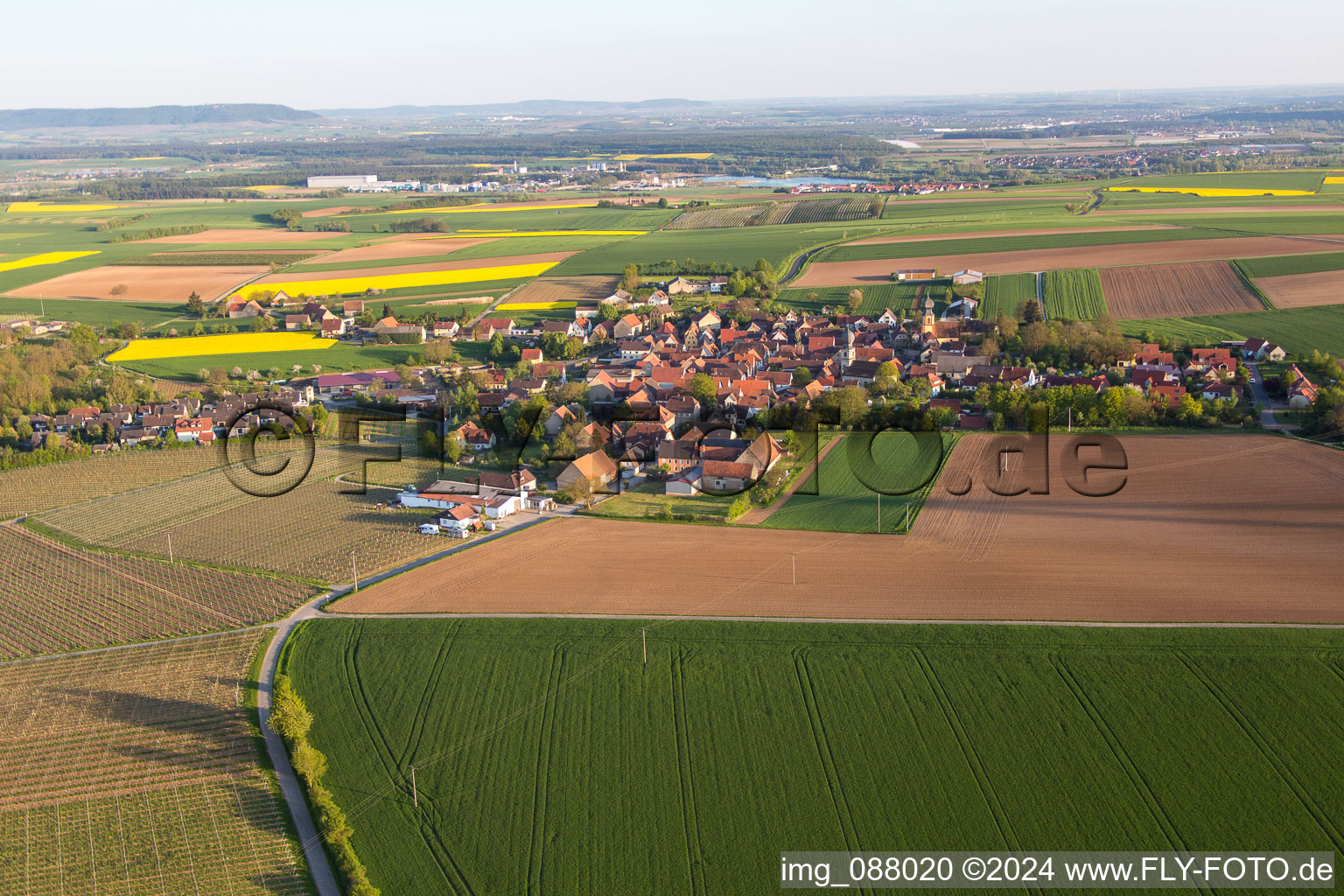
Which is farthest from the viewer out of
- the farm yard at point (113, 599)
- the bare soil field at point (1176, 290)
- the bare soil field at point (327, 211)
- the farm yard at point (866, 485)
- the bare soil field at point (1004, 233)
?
the bare soil field at point (327, 211)

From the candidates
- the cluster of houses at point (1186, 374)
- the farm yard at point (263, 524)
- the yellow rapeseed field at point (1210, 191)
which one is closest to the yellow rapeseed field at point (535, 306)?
the farm yard at point (263, 524)

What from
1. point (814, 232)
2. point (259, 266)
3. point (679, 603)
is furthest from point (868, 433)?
point (259, 266)

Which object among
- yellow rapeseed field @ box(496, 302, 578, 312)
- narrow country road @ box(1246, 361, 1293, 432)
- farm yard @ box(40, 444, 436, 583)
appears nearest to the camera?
farm yard @ box(40, 444, 436, 583)

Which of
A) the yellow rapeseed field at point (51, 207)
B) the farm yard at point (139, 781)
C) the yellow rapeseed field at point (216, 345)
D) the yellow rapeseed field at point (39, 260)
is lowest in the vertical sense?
the farm yard at point (139, 781)

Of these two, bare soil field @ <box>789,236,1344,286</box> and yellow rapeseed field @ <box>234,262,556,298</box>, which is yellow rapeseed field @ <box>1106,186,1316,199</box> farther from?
yellow rapeseed field @ <box>234,262,556,298</box>

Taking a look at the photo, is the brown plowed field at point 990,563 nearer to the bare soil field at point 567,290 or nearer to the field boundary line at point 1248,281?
the field boundary line at point 1248,281

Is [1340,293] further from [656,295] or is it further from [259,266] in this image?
[259,266]

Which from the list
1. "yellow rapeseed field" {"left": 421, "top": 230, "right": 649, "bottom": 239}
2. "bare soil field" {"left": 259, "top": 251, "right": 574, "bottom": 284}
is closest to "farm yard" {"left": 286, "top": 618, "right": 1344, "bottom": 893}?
"bare soil field" {"left": 259, "top": 251, "right": 574, "bottom": 284}
